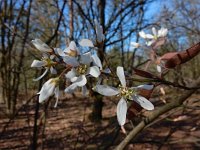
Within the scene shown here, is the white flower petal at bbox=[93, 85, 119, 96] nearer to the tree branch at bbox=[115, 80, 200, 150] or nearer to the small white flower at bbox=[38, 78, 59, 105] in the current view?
the small white flower at bbox=[38, 78, 59, 105]

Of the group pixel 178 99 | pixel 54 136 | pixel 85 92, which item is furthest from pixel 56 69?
pixel 54 136

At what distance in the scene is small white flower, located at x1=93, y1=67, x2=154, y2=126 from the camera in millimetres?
744

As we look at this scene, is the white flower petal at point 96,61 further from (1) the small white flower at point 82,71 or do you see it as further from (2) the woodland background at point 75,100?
(2) the woodland background at point 75,100

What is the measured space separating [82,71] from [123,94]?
103 millimetres

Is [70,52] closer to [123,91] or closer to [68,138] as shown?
[123,91]

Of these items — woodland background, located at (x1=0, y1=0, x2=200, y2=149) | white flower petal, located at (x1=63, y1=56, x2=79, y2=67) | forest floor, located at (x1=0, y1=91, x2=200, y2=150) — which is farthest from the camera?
forest floor, located at (x1=0, y1=91, x2=200, y2=150)

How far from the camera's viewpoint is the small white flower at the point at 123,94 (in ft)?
2.44

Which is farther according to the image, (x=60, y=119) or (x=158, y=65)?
(x=60, y=119)

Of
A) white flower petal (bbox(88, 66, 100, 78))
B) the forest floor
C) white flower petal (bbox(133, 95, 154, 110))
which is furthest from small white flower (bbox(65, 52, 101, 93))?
the forest floor

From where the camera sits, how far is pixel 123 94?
77 centimetres

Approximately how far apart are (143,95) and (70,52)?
0.67 feet

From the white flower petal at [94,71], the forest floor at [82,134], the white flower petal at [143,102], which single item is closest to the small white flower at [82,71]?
the white flower petal at [94,71]

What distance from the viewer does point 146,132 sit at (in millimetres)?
6129

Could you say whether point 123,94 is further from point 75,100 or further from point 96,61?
point 75,100
